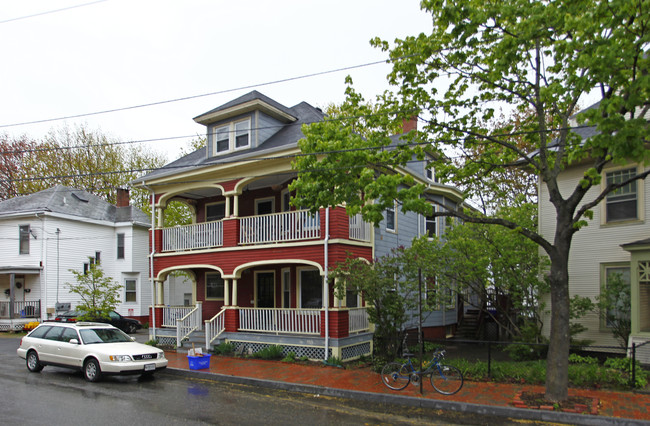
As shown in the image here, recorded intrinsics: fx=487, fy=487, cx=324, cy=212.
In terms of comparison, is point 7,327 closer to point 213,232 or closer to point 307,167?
point 213,232

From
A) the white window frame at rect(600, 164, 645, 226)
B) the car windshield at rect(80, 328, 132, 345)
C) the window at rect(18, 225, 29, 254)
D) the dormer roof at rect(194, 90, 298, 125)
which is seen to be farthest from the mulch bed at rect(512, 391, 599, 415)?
the window at rect(18, 225, 29, 254)

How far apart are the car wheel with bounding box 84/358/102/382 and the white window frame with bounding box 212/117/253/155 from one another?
9.33 meters

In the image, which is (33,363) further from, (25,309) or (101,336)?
(25,309)

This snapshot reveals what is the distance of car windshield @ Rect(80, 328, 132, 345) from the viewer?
43.0 feet

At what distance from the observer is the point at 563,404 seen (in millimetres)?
9125

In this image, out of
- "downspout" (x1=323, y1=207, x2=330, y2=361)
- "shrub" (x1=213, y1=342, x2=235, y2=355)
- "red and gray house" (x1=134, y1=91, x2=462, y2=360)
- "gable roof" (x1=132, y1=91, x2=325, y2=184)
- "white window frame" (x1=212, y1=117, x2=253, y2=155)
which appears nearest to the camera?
"downspout" (x1=323, y1=207, x2=330, y2=361)

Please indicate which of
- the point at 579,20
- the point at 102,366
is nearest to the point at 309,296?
the point at 102,366

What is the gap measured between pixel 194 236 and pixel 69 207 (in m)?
15.9

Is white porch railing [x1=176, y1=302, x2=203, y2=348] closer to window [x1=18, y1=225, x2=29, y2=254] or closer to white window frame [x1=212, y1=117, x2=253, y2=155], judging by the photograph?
white window frame [x1=212, y1=117, x2=253, y2=155]

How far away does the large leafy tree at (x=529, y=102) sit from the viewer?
8000mm

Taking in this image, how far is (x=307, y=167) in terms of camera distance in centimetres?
1120

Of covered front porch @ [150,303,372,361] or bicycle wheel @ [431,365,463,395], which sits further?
covered front porch @ [150,303,372,361]

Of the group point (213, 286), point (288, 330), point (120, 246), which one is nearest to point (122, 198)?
point (120, 246)

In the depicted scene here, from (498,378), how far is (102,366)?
384 inches
